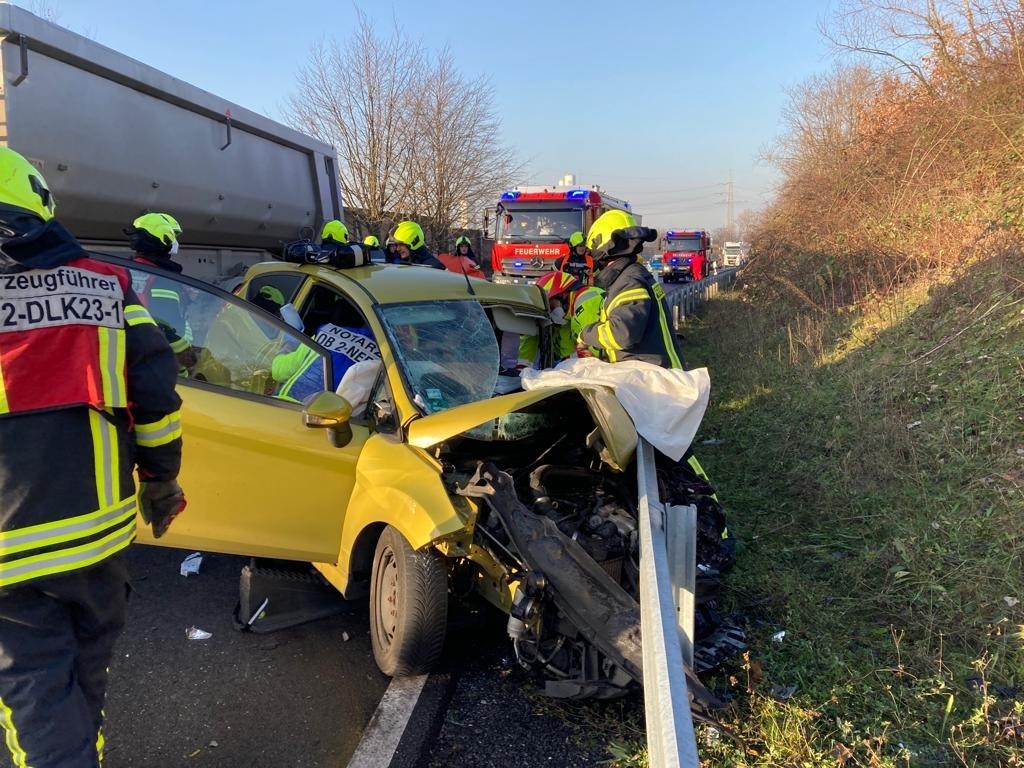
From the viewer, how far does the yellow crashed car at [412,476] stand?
2.51 meters

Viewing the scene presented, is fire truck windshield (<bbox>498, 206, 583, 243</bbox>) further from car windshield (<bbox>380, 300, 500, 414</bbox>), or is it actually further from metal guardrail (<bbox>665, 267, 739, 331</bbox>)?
car windshield (<bbox>380, 300, 500, 414</bbox>)

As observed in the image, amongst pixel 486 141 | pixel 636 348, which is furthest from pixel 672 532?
pixel 486 141

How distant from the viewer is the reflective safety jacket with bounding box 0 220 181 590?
66.4 inches

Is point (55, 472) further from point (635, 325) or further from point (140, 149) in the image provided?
point (140, 149)

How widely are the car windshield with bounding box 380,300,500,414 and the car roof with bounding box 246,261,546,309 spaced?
0.08 metres

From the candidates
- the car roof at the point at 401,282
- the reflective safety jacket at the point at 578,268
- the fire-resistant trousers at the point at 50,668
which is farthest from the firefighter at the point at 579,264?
the fire-resistant trousers at the point at 50,668

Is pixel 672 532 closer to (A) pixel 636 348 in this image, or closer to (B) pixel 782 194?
(A) pixel 636 348

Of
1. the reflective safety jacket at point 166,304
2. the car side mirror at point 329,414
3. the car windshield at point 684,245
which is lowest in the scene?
the car side mirror at point 329,414

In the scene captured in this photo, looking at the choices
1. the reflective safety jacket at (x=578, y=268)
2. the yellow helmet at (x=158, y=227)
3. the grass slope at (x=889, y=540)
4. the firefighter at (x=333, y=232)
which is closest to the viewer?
the grass slope at (x=889, y=540)

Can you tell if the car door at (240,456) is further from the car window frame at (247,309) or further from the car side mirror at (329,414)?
the car side mirror at (329,414)

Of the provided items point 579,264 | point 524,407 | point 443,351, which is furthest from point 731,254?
point 524,407

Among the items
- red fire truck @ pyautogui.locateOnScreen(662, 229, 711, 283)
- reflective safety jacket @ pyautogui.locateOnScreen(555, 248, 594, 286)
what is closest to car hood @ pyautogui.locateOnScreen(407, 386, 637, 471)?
reflective safety jacket @ pyautogui.locateOnScreen(555, 248, 594, 286)

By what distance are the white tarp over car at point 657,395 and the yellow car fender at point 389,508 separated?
68 centimetres

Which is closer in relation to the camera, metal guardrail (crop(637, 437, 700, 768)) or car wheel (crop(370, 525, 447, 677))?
metal guardrail (crop(637, 437, 700, 768))
